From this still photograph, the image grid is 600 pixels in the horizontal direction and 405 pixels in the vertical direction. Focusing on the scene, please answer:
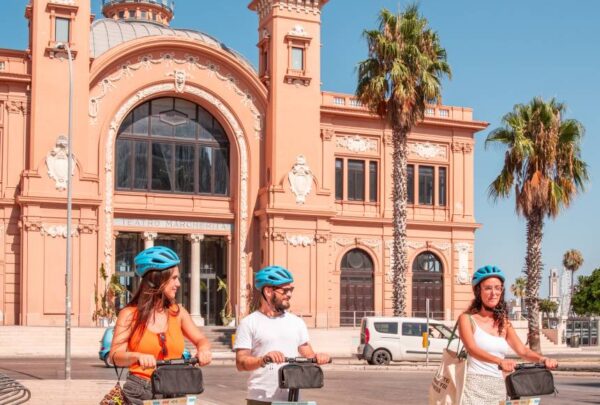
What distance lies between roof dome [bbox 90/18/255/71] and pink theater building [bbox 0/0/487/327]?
5.1 inches

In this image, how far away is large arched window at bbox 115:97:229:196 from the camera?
45875 mm

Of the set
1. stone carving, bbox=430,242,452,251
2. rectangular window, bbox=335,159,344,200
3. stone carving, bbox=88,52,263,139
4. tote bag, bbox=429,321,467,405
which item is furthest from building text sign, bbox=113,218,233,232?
tote bag, bbox=429,321,467,405

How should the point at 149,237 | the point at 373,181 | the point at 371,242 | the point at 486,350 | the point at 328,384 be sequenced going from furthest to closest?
→ the point at 373,181, the point at 371,242, the point at 149,237, the point at 328,384, the point at 486,350

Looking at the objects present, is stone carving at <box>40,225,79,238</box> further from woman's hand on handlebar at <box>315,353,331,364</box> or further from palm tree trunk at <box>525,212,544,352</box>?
woman's hand on handlebar at <box>315,353,331,364</box>

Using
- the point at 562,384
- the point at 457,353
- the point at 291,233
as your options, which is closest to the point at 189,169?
the point at 291,233

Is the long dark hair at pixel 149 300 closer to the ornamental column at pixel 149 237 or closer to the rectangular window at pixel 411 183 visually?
the ornamental column at pixel 149 237

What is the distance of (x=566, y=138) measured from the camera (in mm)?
37094

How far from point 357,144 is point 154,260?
145 feet

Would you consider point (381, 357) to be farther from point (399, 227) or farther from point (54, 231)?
point (54, 231)

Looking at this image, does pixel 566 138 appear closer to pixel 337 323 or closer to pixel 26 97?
pixel 337 323

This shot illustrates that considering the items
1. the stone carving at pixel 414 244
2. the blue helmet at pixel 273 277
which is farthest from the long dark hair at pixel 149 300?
the stone carving at pixel 414 244

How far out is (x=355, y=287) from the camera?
163 ft

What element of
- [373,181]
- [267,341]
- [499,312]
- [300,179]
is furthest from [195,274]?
[267,341]

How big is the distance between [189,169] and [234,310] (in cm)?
670
